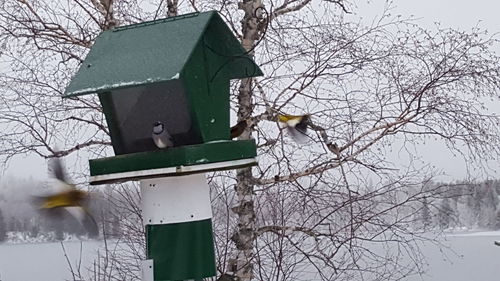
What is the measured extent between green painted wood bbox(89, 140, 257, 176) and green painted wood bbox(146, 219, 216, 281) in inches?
9.7

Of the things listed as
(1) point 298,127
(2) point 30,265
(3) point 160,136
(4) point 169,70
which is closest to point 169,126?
(3) point 160,136

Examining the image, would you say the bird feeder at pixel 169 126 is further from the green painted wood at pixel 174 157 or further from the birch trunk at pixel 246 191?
the birch trunk at pixel 246 191

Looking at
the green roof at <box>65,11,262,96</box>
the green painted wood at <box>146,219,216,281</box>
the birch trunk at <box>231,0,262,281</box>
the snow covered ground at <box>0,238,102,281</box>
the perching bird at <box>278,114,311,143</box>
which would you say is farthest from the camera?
the snow covered ground at <box>0,238,102,281</box>

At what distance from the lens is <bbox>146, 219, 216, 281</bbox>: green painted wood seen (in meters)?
2.29

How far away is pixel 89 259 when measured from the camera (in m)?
4.02

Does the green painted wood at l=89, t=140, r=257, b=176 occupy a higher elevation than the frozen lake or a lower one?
higher

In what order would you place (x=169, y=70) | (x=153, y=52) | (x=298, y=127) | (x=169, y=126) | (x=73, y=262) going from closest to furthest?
(x=169, y=70) < (x=153, y=52) < (x=169, y=126) < (x=298, y=127) < (x=73, y=262)

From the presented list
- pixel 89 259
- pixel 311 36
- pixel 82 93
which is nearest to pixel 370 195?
A: pixel 311 36

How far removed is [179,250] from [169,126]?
45 cm

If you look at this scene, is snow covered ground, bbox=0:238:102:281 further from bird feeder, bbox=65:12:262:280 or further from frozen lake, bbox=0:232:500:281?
bird feeder, bbox=65:12:262:280

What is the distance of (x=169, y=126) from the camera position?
2361 mm

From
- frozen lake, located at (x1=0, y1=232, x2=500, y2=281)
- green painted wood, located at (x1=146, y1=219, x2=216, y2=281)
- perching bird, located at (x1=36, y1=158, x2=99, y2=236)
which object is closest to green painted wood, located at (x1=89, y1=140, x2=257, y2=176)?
perching bird, located at (x1=36, y1=158, x2=99, y2=236)

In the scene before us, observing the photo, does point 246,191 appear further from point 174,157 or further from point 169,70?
point 169,70

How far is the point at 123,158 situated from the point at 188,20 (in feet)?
1.81
